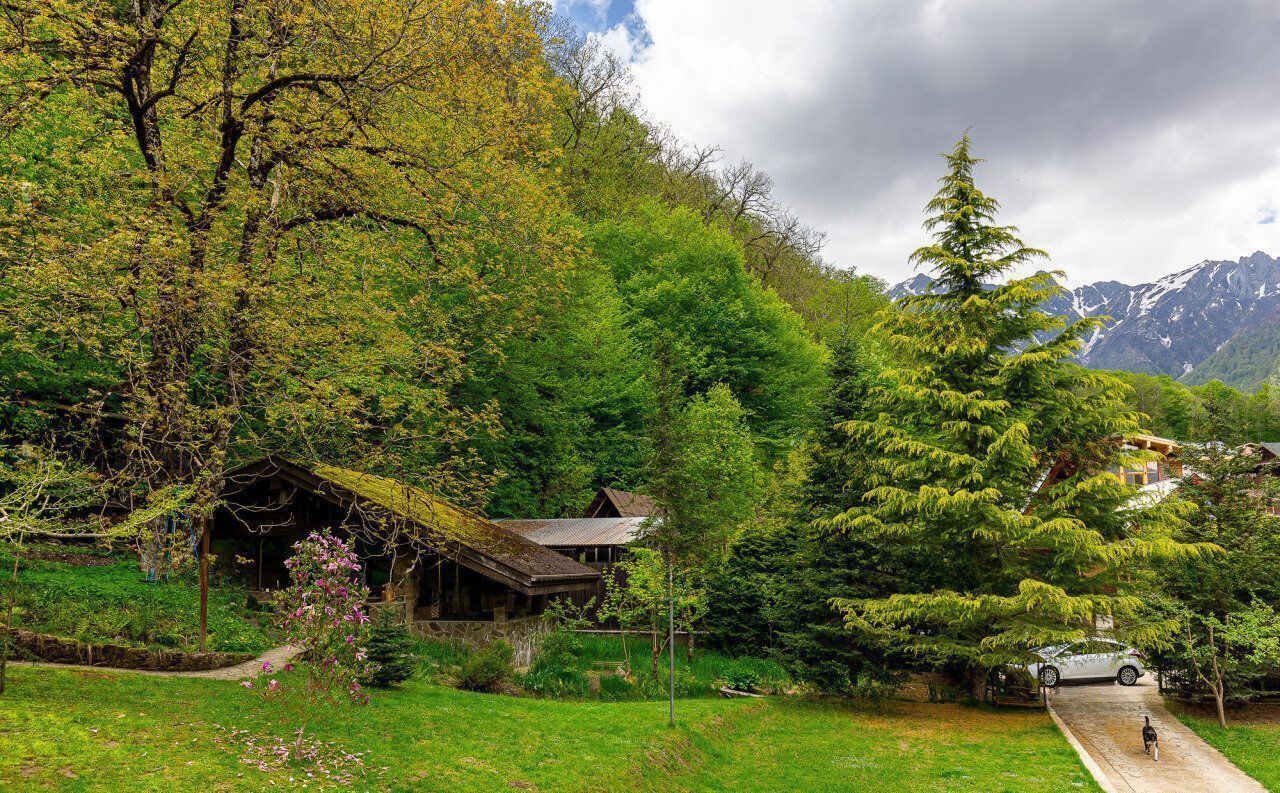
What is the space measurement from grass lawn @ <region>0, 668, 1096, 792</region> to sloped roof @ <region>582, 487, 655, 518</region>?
1498cm

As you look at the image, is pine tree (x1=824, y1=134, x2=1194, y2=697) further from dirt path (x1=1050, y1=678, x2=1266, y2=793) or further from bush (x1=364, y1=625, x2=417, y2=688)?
bush (x1=364, y1=625, x2=417, y2=688)

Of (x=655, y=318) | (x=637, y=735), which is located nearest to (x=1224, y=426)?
(x=637, y=735)

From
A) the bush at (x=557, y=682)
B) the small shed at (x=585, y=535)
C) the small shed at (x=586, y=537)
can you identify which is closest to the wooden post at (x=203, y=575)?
the bush at (x=557, y=682)

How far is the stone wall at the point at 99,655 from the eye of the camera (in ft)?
39.9

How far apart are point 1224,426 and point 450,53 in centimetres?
2194

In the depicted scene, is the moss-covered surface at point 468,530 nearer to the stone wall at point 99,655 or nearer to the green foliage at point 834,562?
the stone wall at point 99,655

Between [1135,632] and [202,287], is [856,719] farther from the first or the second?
[202,287]

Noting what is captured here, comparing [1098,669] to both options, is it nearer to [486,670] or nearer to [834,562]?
[834,562]

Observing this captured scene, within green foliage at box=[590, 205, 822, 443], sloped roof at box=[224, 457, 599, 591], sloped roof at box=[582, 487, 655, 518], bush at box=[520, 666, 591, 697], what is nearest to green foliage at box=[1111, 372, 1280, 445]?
green foliage at box=[590, 205, 822, 443]

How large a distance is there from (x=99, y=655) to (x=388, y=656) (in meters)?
4.55

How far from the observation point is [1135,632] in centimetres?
1814

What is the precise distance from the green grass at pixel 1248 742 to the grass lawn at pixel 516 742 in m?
3.36

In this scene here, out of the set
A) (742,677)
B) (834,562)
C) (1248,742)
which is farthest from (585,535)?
(1248,742)

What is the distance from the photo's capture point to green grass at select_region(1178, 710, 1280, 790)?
14.9 metres
